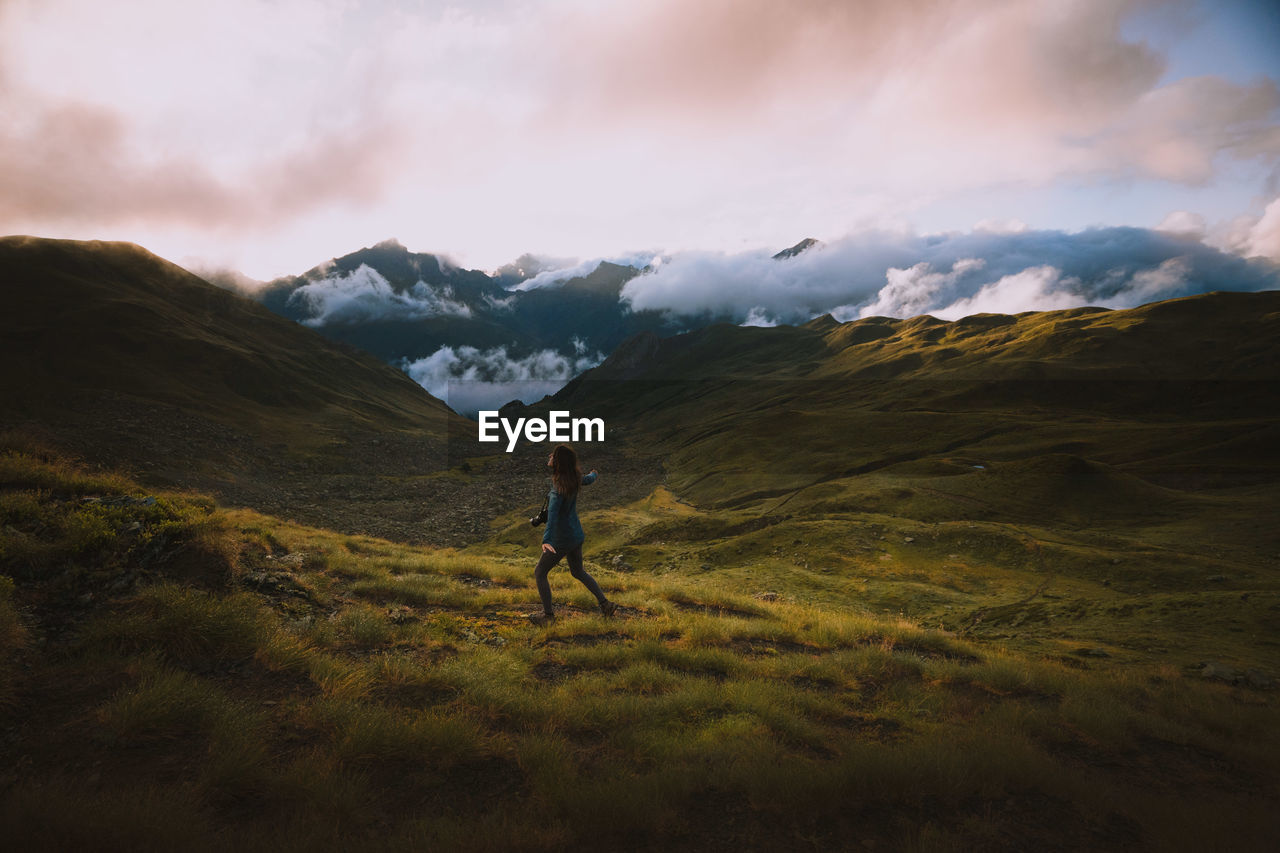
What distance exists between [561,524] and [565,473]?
42.8 inches

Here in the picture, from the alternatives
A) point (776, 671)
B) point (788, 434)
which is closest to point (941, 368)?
point (788, 434)

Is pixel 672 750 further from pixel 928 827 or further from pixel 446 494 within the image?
pixel 446 494

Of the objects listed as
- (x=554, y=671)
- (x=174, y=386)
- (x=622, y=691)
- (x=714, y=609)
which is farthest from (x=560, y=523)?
(x=174, y=386)

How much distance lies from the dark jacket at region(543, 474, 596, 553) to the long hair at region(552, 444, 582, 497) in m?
0.14

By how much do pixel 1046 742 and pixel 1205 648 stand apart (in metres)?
13.1

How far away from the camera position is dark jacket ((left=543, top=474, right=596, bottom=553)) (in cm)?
1124

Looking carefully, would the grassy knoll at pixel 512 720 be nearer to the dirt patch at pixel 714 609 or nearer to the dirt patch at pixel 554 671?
the dirt patch at pixel 554 671

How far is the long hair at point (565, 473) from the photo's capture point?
11383 millimetres

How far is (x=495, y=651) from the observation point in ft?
29.8

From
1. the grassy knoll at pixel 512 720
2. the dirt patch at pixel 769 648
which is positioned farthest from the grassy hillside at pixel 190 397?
the dirt patch at pixel 769 648

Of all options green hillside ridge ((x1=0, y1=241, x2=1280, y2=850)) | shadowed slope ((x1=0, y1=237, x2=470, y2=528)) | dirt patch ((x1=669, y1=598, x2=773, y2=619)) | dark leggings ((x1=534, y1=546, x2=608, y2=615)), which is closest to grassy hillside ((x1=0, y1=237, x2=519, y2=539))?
shadowed slope ((x1=0, y1=237, x2=470, y2=528))

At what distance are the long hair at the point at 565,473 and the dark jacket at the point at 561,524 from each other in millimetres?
143

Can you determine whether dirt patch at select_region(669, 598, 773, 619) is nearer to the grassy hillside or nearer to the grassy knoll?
the grassy knoll

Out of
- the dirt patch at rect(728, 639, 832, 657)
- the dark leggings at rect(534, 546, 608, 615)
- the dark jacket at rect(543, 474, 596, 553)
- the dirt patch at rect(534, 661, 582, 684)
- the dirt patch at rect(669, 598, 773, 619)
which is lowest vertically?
the dirt patch at rect(669, 598, 773, 619)
